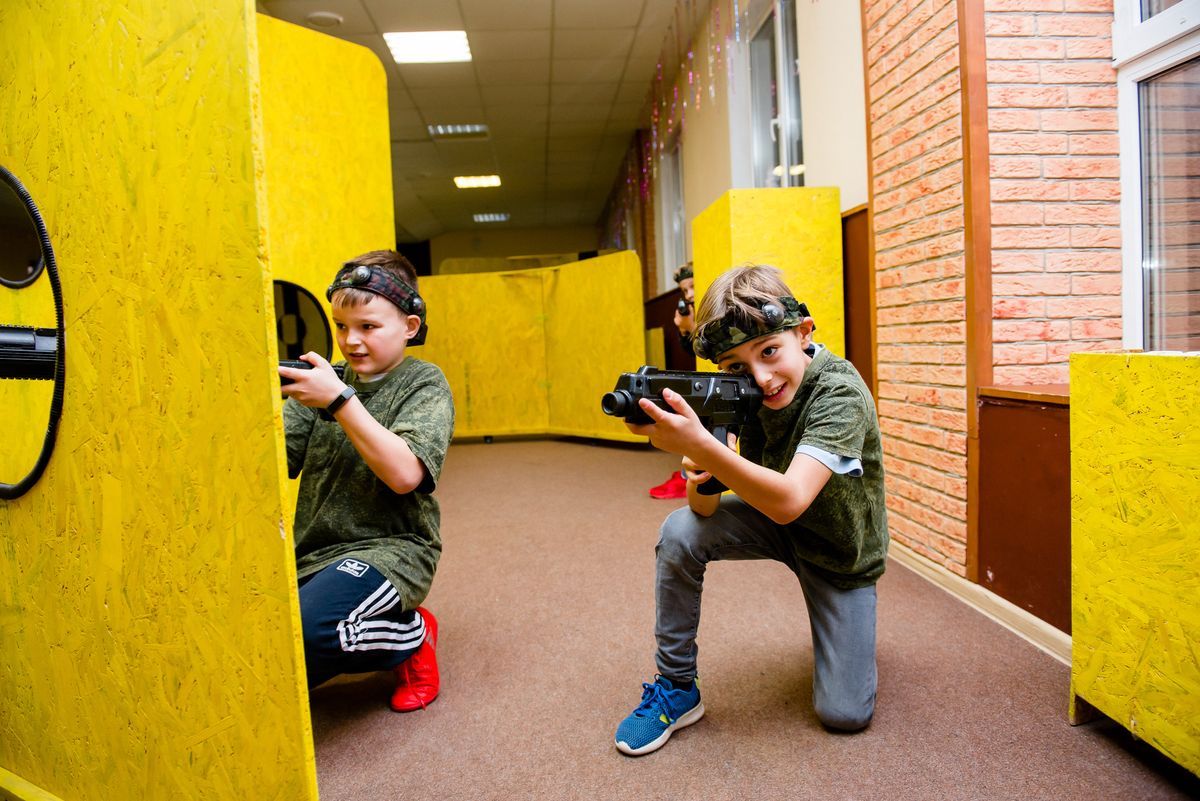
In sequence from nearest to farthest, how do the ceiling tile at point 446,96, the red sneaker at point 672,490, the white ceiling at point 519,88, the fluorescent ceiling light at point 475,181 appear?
1. the red sneaker at point 672,490
2. the white ceiling at point 519,88
3. the ceiling tile at point 446,96
4. the fluorescent ceiling light at point 475,181

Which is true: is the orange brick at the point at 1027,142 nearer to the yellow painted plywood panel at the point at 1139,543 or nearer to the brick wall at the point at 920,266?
the brick wall at the point at 920,266

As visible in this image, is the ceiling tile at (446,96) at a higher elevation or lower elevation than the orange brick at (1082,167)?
higher

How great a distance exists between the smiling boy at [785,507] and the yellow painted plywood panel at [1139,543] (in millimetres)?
368

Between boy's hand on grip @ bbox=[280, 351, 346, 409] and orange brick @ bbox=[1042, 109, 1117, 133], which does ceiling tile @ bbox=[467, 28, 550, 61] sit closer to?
orange brick @ bbox=[1042, 109, 1117, 133]

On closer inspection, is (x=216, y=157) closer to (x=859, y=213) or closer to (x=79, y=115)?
(x=79, y=115)

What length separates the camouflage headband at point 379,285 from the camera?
59.2 inches

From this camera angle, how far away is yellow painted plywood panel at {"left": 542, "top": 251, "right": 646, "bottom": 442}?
5258 millimetres

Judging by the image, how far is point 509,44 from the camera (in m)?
5.54

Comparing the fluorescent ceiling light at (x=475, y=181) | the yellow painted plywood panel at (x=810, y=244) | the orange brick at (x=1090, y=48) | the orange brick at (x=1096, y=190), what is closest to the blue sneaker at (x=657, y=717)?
the orange brick at (x=1096, y=190)

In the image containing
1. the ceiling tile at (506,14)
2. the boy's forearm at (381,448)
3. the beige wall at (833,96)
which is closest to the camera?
the boy's forearm at (381,448)

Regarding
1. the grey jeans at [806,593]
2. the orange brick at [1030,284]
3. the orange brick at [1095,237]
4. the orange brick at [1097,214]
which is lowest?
the grey jeans at [806,593]

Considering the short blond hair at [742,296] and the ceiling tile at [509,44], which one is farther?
the ceiling tile at [509,44]

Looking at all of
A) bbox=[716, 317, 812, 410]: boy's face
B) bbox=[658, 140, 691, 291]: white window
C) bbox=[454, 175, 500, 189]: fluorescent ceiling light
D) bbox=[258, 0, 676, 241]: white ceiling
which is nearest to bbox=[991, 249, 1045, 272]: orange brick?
bbox=[716, 317, 812, 410]: boy's face

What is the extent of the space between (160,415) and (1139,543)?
151 cm
